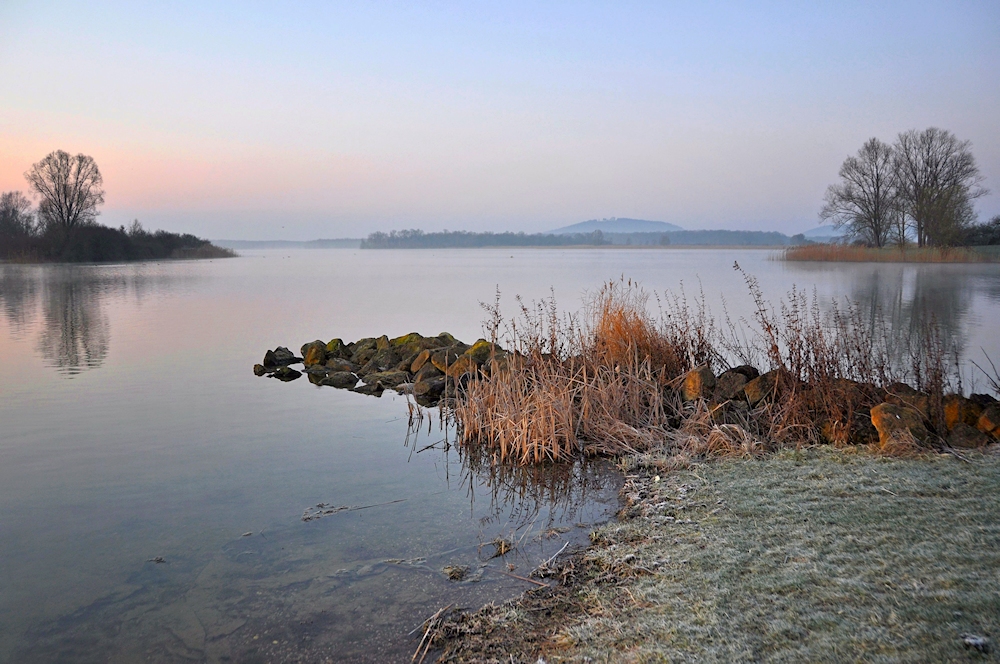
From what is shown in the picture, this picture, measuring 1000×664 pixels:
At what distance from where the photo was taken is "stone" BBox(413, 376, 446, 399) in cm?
938

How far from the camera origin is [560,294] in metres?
23.4

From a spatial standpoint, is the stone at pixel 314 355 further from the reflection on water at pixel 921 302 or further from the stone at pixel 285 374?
the reflection on water at pixel 921 302

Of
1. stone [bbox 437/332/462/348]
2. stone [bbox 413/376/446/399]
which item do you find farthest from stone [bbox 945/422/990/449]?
stone [bbox 437/332/462/348]

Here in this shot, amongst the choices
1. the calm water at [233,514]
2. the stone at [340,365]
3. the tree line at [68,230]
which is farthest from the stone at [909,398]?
the tree line at [68,230]

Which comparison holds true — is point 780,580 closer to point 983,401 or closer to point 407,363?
point 983,401

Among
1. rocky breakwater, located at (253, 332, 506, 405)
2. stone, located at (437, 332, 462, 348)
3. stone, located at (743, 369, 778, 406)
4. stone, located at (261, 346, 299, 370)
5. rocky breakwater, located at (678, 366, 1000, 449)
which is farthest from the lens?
stone, located at (261, 346, 299, 370)

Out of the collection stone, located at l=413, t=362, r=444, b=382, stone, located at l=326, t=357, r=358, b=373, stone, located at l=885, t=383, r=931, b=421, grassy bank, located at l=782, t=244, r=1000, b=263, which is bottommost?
stone, located at l=326, t=357, r=358, b=373

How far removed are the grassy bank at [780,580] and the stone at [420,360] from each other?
5741 millimetres

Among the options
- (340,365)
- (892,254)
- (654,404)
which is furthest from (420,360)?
(892,254)

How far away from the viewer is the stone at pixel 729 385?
7031 millimetres

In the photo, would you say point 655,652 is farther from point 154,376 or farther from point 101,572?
point 154,376

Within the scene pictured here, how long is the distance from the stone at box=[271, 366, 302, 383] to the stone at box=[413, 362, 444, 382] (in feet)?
7.34

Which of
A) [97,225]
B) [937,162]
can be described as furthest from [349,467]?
[97,225]

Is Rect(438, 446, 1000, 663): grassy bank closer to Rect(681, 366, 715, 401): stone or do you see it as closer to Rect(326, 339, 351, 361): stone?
Rect(681, 366, 715, 401): stone
